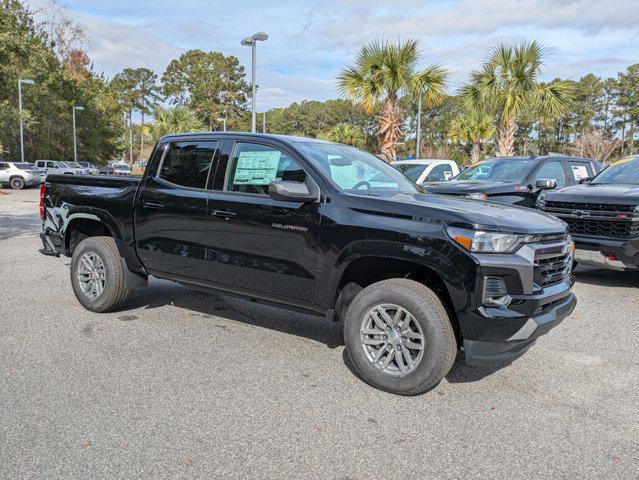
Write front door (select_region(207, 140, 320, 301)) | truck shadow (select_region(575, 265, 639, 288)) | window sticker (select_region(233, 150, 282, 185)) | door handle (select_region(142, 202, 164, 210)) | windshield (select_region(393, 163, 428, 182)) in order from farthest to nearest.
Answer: windshield (select_region(393, 163, 428, 182)) < truck shadow (select_region(575, 265, 639, 288)) < door handle (select_region(142, 202, 164, 210)) < window sticker (select_region(233, 150, 282, 185)) < front door (select_region(207, 140, 320, 301))

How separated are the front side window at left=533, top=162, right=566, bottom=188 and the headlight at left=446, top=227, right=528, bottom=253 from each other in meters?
6.57

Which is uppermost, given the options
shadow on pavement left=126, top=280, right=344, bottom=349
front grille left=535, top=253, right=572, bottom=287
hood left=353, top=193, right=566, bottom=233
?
hood left=353, top=193, right=566, bottom=233

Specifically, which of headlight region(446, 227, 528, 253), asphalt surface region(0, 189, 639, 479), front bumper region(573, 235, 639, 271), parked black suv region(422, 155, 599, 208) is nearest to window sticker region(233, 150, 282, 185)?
asphalt surface region(0, 189, 639, 479)

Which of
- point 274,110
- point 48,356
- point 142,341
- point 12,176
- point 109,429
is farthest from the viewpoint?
point 274,110

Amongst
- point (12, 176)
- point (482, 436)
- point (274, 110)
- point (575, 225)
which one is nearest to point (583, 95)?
point (274, 110)

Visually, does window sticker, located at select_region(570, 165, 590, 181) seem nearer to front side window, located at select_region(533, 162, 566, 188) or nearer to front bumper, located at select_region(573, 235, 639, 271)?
front side window, located at select_region(533, 162, 566, 188)

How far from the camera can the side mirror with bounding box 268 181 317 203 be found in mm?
3941

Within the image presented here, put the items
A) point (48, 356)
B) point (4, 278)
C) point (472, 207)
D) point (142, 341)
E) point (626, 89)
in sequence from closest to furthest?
point (472, 207) < point (48, 356) < point (142, 341) < point (4, 278) < point (626, 89)

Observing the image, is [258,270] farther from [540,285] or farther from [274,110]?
[274,110]

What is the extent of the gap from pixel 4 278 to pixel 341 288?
17.1 feet

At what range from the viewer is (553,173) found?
9.74 metres

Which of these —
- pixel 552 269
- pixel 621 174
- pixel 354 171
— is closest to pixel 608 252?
pixel 621 174

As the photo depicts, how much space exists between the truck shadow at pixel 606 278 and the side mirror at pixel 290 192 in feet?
17.3

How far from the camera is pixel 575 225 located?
7.10 meters
